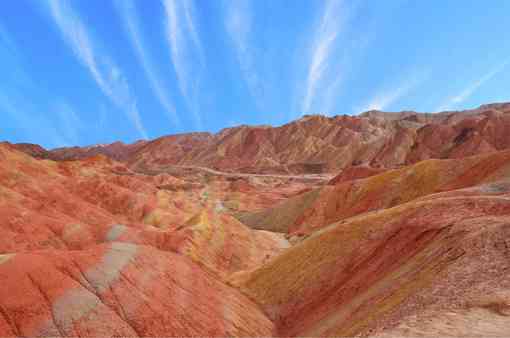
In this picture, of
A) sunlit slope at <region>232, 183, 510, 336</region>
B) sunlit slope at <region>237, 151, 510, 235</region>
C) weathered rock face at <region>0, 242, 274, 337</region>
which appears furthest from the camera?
sunlit slope at <region>237, 151, 510, 235</region>

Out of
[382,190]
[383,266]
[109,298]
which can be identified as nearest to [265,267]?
[383,266]

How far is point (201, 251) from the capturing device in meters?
44.1

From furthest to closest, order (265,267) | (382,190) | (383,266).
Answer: (382,190) → (265,267) → (383,266)

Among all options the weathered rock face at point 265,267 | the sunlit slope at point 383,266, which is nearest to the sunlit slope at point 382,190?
the weathered rock face at point 265,267

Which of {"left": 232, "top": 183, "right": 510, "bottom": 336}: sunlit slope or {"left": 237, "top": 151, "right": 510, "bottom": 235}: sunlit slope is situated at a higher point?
{"left": 237, "top": 151, "right": 510, "bottom": 235}: sunlit slope

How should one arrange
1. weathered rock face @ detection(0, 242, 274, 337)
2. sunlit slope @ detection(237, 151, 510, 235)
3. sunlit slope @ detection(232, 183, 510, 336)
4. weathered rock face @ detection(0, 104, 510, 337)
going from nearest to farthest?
weathered rock face @ detection(0, 104, 510, 337)
sunlit slope @ detection(232, 183, 510, 336)
weathered rock face @ detection(0, 242, 274, 337)
sunlit slope @ detection(237, 151, 510, 235)

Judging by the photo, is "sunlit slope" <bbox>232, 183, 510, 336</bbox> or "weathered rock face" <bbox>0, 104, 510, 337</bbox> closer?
"weathered rock face" <bbox>0, 104, 510, 337</bbox>

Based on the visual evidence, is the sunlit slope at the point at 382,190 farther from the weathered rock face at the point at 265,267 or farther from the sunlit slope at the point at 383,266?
the sunlit slope at the point at 383,266

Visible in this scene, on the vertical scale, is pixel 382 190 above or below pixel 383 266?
above

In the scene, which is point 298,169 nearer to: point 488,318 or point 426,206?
point 426,206

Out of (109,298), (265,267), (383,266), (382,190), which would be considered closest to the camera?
(109,298)

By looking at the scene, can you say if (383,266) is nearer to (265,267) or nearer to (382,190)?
(265,267)

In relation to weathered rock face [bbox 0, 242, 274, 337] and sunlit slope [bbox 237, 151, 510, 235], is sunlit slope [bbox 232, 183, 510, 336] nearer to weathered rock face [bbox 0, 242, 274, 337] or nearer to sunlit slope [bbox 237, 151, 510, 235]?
weathered rock face [bbox 0, 242, 274, 337]

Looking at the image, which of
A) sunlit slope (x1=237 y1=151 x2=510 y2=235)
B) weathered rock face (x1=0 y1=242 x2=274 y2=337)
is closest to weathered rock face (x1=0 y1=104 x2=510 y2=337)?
weathered rock face (x1=0 y1=242 x2=274 y2=337)
